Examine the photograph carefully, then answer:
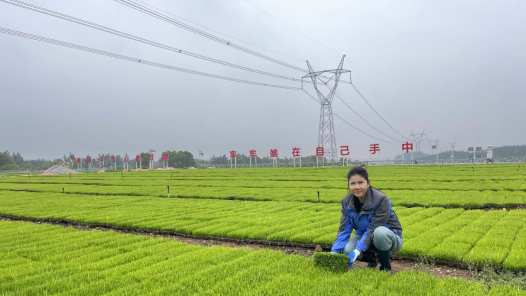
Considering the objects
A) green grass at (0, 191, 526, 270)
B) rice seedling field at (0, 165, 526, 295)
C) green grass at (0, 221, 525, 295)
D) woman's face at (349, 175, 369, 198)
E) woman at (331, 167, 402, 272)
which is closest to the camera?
green grass at (0, 221, 525, 295)

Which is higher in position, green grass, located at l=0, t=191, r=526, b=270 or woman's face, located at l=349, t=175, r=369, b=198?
woman's face, located at l=349, t=175, r=369, b=198

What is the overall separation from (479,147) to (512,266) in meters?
97.2

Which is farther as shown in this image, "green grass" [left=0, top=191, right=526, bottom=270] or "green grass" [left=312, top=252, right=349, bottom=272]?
"green grass" [left=0, top=191, right=526, bottom=270]

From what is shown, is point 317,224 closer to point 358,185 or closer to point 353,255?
point 353,255

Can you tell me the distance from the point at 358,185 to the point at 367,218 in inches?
22.1

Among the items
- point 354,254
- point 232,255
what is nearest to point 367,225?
point 354,254

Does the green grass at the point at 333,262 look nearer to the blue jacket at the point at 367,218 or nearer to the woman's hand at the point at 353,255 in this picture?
Answer: the woman's hand at the point at 353,255

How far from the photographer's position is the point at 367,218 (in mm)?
5285

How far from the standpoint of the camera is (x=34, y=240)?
8.81 meters

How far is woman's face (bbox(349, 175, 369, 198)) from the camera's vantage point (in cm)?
511

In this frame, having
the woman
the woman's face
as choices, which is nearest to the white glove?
the woman

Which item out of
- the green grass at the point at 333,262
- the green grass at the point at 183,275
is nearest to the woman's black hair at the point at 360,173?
the green grass at the point at 333,262

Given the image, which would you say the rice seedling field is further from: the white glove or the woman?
the woman

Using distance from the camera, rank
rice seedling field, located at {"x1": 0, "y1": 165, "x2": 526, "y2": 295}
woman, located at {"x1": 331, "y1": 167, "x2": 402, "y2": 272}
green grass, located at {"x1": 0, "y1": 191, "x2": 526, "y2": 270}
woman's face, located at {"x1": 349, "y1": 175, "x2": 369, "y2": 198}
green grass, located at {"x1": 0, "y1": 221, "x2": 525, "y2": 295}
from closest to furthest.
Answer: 1. green grass, located at {"x1": 0, "y1": 221, "x2": 525, "y2": 295}
2. rice seedling field, located at {"x1": 0, "y1": 165, "x2": 526, "y2": 295}
3. woman, located at {"x1": 331, "y1": 167, "x2": 402, "y2": 272}
4. woman's face, located at {"x1": 349, "y1": 175, "x2": 369, "y2": 198}
5. green grass, located at {"x1": 0, "y1": 191, "x2": 526, "y2": 270}
